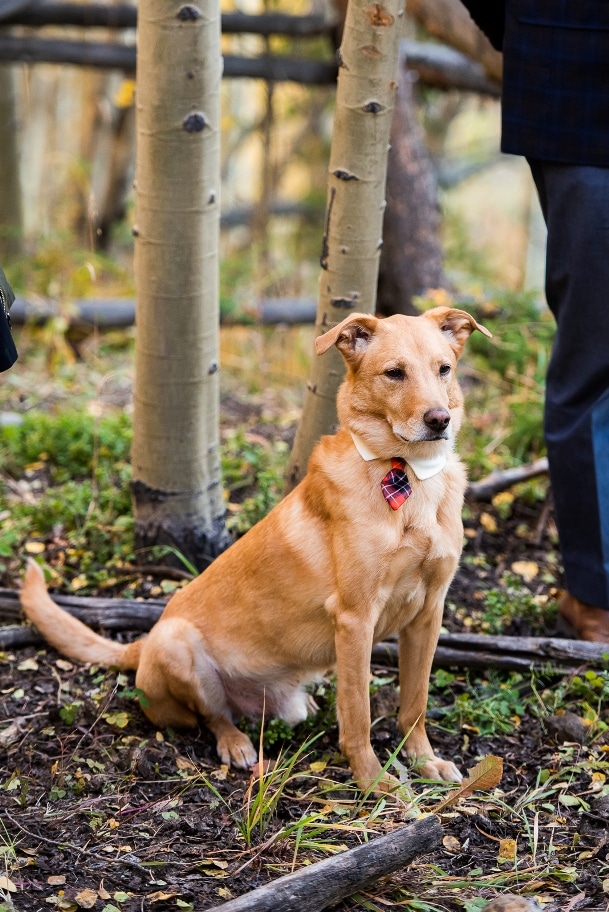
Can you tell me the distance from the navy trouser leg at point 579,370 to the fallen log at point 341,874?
1.45 metres

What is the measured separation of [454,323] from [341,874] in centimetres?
162

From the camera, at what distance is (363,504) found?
8.71 ft

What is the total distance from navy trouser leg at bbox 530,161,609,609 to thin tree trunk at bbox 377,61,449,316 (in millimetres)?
2753

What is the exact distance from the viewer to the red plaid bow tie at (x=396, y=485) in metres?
2.62

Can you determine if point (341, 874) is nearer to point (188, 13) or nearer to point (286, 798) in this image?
point (286, 798)

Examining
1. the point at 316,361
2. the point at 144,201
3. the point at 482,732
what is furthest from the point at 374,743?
the point at 144,201

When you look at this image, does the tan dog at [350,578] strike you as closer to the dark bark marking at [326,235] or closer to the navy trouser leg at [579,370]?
the navy trouser leg at [579,370]

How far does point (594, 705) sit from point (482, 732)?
1.37 ft

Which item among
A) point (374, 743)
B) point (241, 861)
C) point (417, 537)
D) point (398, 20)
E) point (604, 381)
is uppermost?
point (398, 20)

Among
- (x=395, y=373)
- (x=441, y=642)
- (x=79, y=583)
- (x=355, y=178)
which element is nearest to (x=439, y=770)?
(x=441, y=642)

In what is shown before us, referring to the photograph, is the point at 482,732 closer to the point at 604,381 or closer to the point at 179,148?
the point at 604,381

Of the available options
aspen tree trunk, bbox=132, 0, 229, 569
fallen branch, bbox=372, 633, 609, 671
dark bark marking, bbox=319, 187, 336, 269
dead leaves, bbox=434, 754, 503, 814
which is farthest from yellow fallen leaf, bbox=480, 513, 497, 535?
dead leaves, bbox=434, 754, 503, 814

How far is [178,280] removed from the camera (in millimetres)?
3490

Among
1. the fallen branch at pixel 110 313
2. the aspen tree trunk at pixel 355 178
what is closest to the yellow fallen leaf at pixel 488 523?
the aspen tree trunk at pixel 355 178
